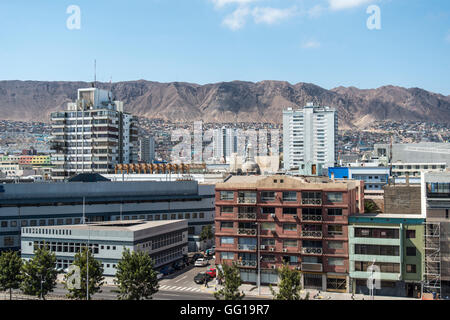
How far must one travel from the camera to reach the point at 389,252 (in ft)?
156

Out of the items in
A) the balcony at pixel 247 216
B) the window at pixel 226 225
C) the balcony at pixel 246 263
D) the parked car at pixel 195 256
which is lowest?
the parked car at pixel 195 256

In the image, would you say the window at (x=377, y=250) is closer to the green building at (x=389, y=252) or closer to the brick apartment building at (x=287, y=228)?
the green building at (x=389, y=252)

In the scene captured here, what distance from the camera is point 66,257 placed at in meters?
58.6

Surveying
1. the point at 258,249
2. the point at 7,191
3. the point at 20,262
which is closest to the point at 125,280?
the point at 20,262

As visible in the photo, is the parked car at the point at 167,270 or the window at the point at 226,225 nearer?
the window at the point at 226,225

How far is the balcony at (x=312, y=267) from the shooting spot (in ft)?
164

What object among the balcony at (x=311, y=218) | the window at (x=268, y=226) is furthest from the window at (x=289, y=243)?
the balcony at (x=311, y=218)

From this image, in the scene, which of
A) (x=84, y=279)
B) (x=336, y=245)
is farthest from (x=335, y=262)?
(x=84, y=279)

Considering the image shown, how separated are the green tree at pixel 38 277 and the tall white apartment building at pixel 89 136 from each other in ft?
284

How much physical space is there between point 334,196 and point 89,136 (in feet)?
307

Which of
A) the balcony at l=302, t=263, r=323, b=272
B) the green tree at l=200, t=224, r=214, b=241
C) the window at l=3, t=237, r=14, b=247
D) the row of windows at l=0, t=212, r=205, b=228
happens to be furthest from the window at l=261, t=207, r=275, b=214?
the window at l=3, t=237, r=14, b=247

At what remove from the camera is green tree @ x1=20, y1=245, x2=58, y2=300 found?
142 feet

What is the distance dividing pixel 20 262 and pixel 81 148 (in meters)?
87.1

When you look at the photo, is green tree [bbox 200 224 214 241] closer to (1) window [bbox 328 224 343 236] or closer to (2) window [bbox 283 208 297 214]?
(2) window [bbox 283 208 297 214]
